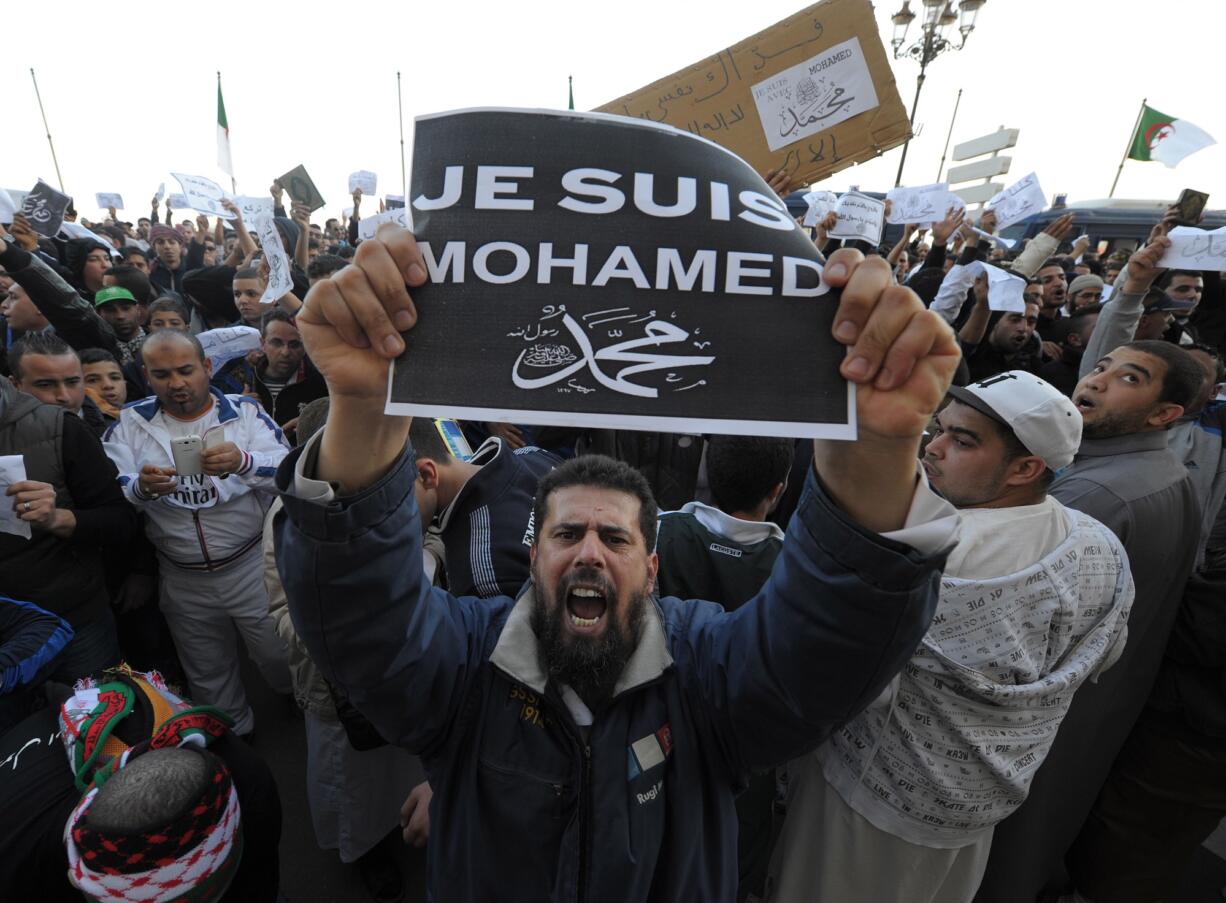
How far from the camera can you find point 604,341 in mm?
988

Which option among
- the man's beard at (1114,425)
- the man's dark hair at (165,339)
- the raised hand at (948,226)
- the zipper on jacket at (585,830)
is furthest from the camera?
the raised hand at (948,226)

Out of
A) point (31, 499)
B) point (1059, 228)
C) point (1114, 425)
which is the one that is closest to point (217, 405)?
point (31, 499)

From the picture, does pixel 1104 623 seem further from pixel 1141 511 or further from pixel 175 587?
pixel 175 587

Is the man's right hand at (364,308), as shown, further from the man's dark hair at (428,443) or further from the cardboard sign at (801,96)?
the cardboard sign at (801,96)

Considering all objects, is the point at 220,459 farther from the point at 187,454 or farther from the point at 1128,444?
the point at 1128,444

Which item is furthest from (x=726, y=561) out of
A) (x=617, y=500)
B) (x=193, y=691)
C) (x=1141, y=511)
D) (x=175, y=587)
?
(x=193, y=691)

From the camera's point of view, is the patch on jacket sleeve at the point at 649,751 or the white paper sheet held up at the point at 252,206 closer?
the patch on jacket sleeve at the point at 649,751

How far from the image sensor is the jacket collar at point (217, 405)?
323 centimetres

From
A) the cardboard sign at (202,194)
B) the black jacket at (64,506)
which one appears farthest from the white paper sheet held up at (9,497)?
the cardboard sign at (202,194)

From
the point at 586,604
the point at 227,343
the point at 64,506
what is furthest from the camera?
the point at 227,343

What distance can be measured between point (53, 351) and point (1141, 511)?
16.6 feet

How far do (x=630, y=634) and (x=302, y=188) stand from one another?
7.26 m

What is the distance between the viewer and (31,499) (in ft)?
8.17

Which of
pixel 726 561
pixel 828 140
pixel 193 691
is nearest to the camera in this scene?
pixel 726 561
